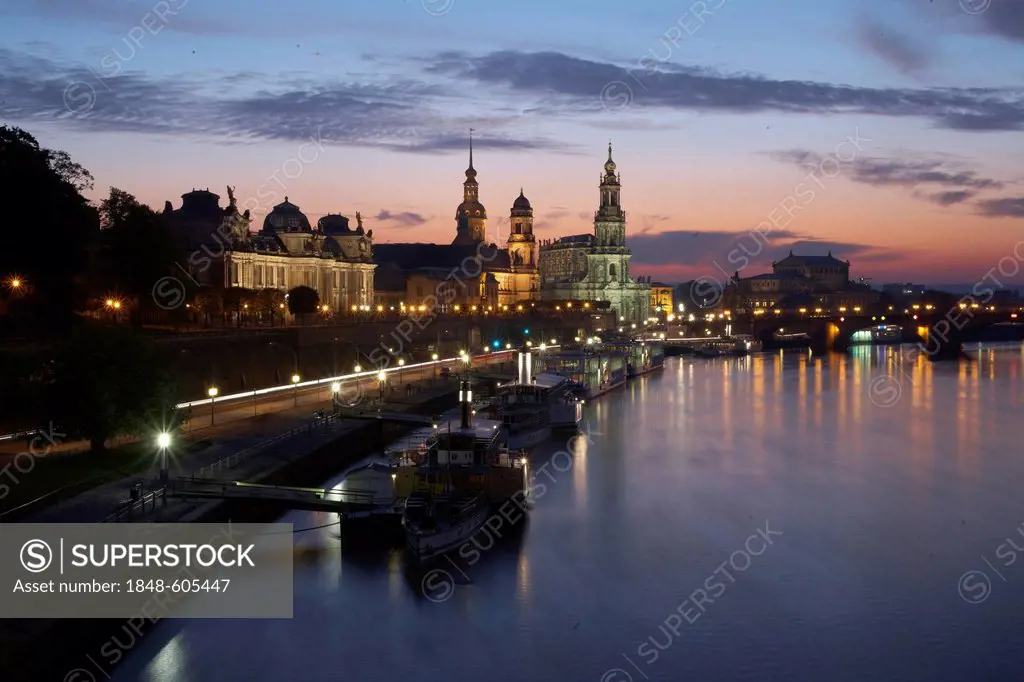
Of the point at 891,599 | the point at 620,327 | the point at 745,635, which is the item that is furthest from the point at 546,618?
the point at 620,327

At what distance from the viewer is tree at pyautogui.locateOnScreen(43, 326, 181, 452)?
24.2 metres

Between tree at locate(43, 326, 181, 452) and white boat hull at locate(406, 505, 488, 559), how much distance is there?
264 inches

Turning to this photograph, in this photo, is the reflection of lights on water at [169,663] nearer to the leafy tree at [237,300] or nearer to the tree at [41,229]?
the tree at [41,229]

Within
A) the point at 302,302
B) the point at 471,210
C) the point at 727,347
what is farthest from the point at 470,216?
the point at 302,302

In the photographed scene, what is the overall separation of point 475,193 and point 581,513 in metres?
110

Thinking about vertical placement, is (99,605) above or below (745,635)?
above

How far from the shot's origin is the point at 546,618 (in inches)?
786

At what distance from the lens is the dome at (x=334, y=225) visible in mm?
89062

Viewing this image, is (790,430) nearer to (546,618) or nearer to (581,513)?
(581,513)

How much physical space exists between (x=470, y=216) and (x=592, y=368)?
59895 millimetres

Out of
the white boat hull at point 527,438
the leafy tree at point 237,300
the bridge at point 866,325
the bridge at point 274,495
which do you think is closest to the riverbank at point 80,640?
the bridge at point 274,495

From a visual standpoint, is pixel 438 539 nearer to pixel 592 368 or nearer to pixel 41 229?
pixel 41 229

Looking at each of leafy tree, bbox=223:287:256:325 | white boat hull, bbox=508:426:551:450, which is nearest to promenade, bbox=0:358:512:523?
white boat hull, bbox=508:426:551:450

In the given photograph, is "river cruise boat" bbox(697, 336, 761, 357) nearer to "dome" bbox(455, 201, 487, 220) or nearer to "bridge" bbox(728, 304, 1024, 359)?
"bridge" bbox(728, 304, 1024, 359)
